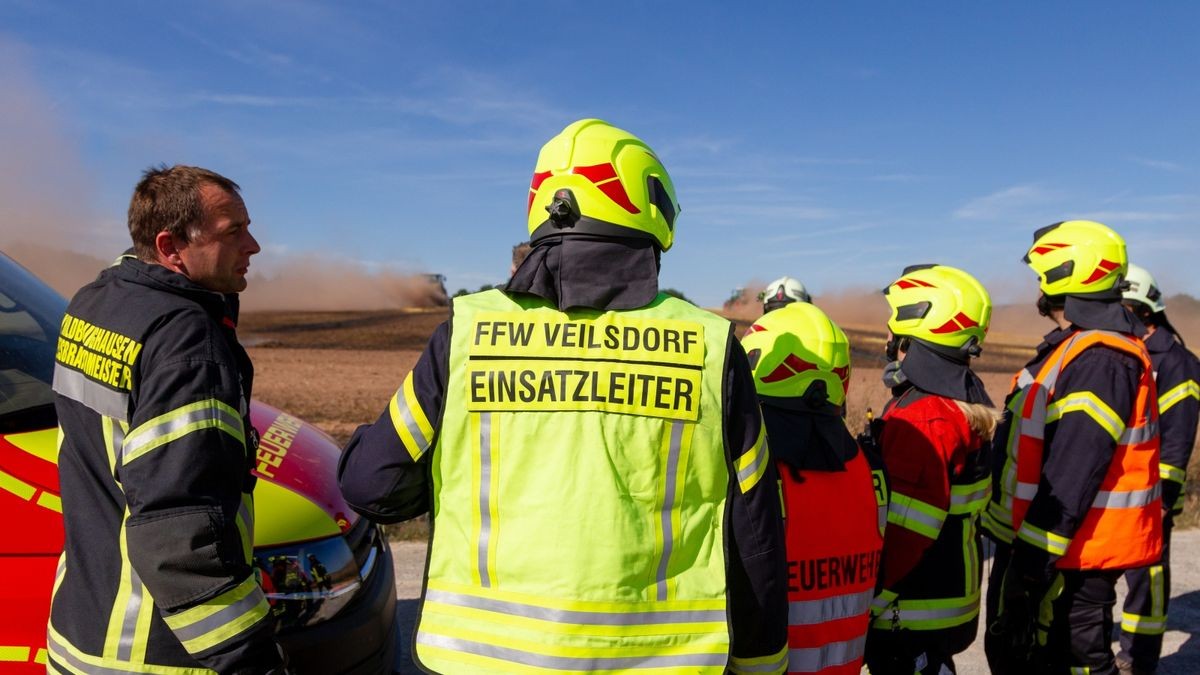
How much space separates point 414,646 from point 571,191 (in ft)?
3.66

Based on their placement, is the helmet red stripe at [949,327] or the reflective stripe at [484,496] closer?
the reflective stripe at [484,496]

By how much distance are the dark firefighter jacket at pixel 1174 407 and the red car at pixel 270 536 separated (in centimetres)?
464

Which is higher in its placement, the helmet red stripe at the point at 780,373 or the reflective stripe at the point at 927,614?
the helmet red stripe at the point at 780,373

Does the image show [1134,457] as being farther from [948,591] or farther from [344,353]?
[344,353]

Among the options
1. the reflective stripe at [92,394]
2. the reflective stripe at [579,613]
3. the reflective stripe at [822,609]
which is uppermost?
the reflective stripe at [92,394]

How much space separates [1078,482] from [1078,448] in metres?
0.13

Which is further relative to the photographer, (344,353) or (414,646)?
(344,353)

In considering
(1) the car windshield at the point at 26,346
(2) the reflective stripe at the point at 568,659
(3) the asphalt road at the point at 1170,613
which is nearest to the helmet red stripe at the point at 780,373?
(2) the reflective stripe at the point at 568,659

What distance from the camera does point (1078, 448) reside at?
3.26 meters

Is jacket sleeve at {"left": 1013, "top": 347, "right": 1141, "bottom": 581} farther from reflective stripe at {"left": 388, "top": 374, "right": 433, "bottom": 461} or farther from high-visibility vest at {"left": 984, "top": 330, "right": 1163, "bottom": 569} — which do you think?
reflective stripe at {"left": 388, "top": 374, "right": 433, "bottom": 461}

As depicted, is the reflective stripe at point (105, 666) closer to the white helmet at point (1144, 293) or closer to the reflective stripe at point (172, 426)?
the reflective stripe at point (172, 426)

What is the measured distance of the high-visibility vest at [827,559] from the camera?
2.34m

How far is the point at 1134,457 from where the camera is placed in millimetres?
3451

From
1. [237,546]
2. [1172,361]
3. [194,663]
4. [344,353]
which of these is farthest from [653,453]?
[344,353]
